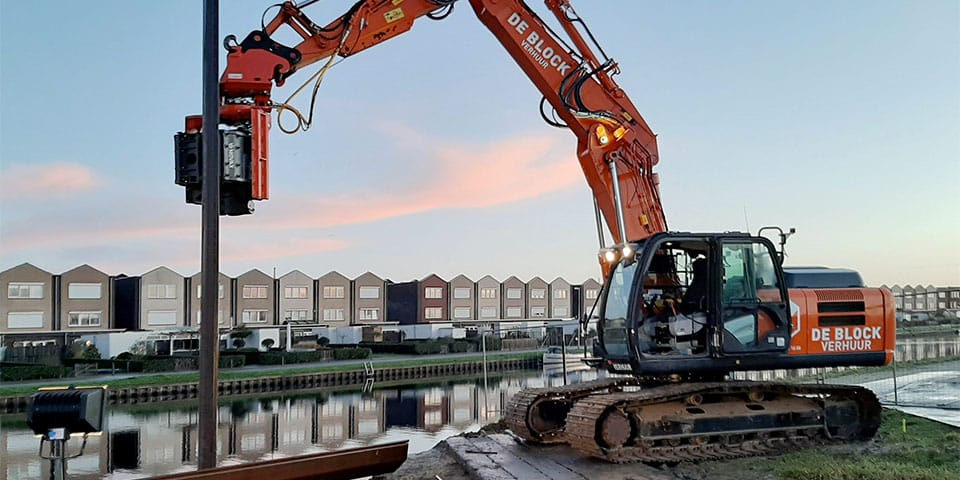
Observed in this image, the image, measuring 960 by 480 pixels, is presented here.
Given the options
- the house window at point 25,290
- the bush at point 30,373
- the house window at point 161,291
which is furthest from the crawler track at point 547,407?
the house window at point 161,291

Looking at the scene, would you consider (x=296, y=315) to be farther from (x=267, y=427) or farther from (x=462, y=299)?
(x=267, y=427)

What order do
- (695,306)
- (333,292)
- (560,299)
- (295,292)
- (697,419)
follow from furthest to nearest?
(560,299) → (333,292) → (295,292) → (695,306) → (697,419)

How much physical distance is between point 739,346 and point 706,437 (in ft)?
3.41

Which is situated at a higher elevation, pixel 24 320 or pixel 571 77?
pixel 571 77

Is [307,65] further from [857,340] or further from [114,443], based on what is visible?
[114,443]

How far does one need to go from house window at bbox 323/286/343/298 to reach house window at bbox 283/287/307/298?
2039 millimetres

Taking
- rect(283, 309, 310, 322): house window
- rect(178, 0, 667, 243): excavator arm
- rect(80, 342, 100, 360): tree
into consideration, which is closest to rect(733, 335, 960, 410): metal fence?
rect(178, 0, 667, 243): excavator arm

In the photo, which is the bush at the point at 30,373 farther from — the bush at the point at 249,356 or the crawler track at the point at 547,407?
the crawler track at the point at 547,407

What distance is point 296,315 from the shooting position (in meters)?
65.4

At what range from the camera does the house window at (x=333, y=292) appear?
68.2 metres

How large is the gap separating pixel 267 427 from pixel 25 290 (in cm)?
3341

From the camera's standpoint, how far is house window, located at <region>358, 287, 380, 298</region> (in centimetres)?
7075

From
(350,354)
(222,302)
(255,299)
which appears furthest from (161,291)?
(350,354)

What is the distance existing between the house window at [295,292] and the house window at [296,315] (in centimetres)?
120
